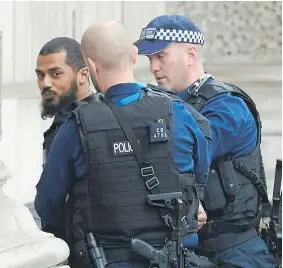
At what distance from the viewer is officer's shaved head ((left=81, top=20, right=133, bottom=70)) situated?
3.32 m

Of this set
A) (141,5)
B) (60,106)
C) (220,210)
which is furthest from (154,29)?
(141,5)

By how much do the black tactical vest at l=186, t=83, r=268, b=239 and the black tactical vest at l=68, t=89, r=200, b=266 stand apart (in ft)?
2.46

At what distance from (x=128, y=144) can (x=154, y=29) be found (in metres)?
1.12

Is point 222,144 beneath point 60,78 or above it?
beneath

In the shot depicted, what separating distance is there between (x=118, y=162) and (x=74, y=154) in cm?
16

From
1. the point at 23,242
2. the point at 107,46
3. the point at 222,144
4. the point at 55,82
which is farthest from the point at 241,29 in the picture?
the point at 23,242

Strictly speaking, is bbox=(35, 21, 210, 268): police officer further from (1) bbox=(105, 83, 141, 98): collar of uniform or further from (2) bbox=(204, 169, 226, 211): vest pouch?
(2) bbox=(204, 169, 226, 211): vest pouch

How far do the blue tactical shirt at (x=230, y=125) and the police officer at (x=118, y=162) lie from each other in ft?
2.01

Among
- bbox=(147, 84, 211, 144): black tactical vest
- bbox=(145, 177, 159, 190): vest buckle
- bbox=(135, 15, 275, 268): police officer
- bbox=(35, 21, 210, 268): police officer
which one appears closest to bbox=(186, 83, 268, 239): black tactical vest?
bbox=(135, 15, 275, 268): police officer

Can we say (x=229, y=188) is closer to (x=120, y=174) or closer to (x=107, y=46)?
(x=120, y=174)

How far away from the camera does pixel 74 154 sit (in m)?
3.26

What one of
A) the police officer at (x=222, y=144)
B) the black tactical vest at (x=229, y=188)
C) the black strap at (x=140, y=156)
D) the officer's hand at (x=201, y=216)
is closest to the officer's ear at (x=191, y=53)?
the police officer at (x=222, y=144)

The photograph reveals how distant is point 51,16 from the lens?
18.6 feet

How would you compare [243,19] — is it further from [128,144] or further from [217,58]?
[128,144]
